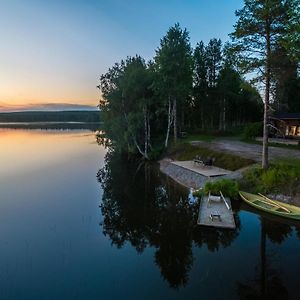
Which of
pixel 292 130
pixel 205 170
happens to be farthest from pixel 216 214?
pixel 292 130

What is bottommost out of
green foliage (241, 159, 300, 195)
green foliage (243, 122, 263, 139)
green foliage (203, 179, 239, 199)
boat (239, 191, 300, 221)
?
boat (239, 191, 300, 221)

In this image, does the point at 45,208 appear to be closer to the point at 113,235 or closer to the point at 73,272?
the point at 113,235

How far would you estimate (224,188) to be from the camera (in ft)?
63.6

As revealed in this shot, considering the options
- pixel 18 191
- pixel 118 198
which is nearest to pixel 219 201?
pixel 118 198

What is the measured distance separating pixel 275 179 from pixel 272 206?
2666mm

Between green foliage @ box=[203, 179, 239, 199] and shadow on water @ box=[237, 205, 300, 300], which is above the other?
green foliage @ box=[203, 179, 239, 199]

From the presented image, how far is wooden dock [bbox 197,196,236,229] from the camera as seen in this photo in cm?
1485

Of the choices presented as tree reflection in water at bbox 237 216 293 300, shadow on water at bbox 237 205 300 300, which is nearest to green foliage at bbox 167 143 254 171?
shadow on water at bbox 237 205 300 300

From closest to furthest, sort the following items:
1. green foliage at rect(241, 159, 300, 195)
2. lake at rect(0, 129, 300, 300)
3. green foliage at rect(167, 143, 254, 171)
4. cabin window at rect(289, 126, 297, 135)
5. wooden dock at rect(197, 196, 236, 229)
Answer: lake at rect(0, 129, 300, 300), wooden dock at rect(197, 196, 236, 229), green foliage at rect(241, 159, 300, 195), green foliage at rect(167, 143, 254, 171), cabin window at rect(289, 126, 297, 135)

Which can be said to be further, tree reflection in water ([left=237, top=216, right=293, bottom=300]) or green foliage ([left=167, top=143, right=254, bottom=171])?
green foliage ([left=167, top=143, right=254, bottom=171])

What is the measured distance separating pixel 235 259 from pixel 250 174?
9983 millimetres

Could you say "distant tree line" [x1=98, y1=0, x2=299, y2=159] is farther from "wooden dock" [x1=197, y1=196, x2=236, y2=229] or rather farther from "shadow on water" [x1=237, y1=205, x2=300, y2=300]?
"shadow on water" [x1=237, y1=205, x2=300, y2=300]

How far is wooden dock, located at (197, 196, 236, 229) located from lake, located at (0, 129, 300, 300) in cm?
46

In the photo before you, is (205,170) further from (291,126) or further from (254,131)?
(291,126)
